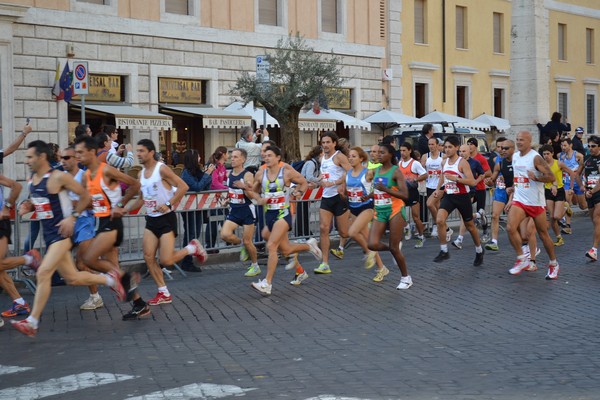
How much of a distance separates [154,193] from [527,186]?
5.25m

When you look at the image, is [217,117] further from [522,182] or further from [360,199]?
[522,182]

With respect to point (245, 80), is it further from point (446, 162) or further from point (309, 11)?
point (446, 162)

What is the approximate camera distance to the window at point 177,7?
30219 mm

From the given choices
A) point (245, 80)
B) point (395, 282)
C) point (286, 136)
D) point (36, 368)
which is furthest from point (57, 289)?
point (245, 80)

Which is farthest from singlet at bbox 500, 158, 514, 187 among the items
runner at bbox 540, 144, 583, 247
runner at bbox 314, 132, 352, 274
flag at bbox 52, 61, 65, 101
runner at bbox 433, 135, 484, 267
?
flag at bbox 52, 61, 65, 101

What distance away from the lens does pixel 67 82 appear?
26250 mm

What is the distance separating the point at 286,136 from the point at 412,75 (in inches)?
569

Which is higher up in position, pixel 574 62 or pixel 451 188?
pixel 574 62

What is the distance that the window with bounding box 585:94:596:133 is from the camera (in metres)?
53.4

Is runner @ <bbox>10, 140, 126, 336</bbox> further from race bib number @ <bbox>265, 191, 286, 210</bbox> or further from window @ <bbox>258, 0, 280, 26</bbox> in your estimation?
window @ <bbox>258, 0, 280, 26</bbox>

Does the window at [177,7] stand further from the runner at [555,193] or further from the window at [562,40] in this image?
the window at [562,40]

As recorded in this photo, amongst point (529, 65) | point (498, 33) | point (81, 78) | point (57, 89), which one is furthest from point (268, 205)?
point (498, 33)

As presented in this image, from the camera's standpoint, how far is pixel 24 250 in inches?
558

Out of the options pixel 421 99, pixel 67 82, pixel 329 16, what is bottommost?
pixel 67 82
